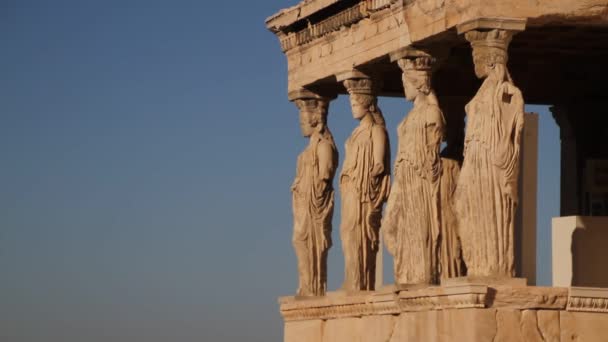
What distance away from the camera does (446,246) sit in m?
29.5

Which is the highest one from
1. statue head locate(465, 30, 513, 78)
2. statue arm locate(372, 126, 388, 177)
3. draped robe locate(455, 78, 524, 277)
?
statue head locate(465, 30, 513, 78)

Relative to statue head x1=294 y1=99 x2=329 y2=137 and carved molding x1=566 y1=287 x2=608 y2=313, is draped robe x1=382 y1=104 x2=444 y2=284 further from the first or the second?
statue head x1=294 y1=99 x2=329 y2=137

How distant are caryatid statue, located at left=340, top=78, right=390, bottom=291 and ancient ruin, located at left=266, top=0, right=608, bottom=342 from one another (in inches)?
0.8

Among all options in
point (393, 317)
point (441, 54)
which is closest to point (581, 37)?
point (441, 54)

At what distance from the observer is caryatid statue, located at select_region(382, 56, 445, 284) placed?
28.7 meters

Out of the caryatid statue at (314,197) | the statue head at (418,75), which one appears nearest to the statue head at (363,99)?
the caryatid statue at (314,197)

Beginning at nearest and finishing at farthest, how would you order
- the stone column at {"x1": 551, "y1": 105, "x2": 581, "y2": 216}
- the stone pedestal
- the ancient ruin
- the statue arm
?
the stone pedestal → the ancient ruin → the statue arm → the stone column at {"x1": 551, "y1": 105, "x2": 581, "y2": 216}

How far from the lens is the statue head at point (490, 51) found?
89.2 ft

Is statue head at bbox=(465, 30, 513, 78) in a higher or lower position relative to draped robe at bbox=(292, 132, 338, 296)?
higher

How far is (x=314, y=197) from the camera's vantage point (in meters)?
32.6

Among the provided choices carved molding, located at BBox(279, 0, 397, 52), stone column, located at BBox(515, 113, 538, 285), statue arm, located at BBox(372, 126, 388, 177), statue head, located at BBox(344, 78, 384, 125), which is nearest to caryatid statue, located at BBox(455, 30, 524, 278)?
carved molding, located at BBox(279, 0, 397, 52)

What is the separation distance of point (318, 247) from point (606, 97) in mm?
5080

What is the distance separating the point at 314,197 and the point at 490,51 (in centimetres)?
604

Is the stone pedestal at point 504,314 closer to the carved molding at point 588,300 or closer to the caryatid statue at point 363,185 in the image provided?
the carved molding at point 588,300
